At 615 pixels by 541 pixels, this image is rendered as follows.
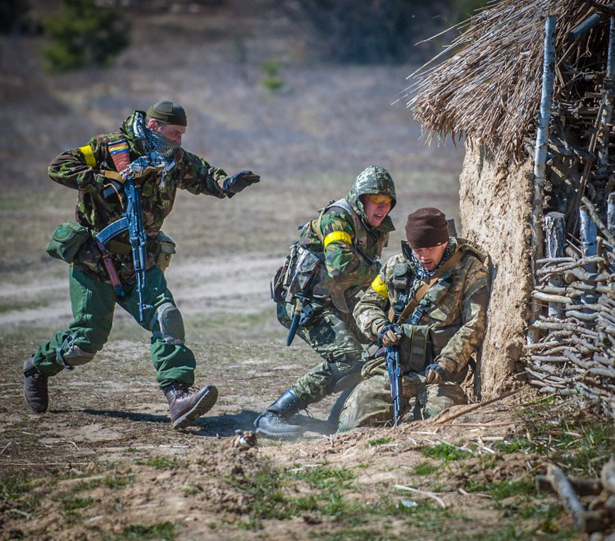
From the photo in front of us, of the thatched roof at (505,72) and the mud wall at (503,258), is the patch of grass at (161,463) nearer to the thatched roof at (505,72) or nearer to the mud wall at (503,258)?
the mud wall at (503,258)

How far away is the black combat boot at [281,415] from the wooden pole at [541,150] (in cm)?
176

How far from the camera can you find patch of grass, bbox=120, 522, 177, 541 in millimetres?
4277

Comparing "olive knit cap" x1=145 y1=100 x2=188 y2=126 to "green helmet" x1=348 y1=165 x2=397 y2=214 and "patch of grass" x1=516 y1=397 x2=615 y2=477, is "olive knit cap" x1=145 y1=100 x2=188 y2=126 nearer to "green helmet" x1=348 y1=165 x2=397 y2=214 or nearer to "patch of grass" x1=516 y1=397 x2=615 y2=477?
"green helmet" x1=348 y1=165 x2=397 y2=214

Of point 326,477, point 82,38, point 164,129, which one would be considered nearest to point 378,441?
point 326,477

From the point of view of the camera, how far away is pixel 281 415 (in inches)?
253

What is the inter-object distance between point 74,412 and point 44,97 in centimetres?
2814

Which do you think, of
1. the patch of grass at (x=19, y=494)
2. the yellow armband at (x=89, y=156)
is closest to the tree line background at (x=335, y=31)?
the yellow armband at (x=89, y=156)

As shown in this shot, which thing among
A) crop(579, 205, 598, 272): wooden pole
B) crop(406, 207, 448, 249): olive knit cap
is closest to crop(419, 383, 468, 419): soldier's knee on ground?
crop(406, 207, 448, 249): olive knit cap

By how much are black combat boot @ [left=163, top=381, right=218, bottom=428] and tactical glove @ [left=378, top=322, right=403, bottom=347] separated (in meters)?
1.20

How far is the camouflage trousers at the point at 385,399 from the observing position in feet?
19.7

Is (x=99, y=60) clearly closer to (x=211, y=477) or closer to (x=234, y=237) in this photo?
(x=234, y=237)

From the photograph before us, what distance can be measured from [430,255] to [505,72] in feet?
4.14

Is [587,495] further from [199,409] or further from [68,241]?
[68,241]

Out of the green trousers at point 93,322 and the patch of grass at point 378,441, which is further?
the green trousers at point 93,322
